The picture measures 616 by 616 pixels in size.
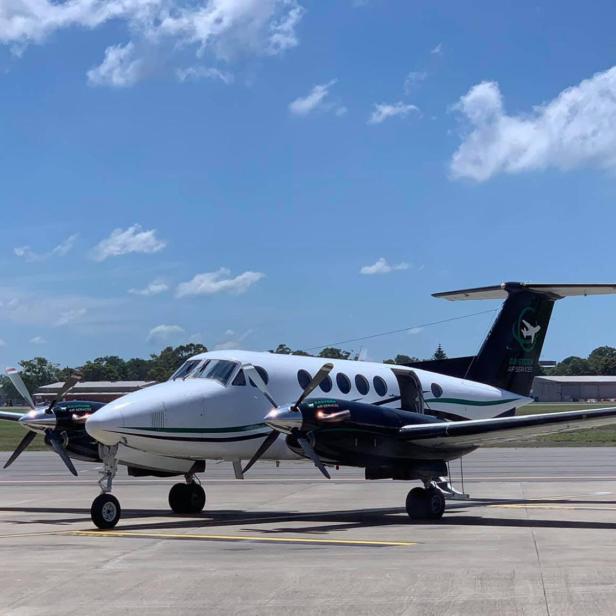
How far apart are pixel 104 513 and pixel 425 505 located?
597 cm

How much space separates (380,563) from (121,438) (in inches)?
254

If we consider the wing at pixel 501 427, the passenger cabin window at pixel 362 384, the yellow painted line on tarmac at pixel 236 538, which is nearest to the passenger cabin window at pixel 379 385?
the passenger cabin window at pixel 362 384

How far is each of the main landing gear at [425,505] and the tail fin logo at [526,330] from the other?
21.8ft

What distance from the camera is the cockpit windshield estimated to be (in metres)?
18.6

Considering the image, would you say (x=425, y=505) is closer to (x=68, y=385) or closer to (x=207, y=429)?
(x=207, y=429)

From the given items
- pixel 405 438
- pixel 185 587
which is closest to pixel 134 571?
pixel 185 587

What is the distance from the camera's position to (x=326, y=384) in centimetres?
1972

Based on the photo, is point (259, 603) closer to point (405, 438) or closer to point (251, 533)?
point (251, 533)

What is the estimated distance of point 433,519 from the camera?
60.6 feet

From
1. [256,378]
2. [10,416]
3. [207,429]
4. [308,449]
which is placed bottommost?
[308,449]

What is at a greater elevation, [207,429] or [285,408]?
[285,408]

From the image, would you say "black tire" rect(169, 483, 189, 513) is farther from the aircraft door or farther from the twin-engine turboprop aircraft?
the aircraft door

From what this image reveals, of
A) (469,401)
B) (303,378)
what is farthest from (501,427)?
(469,401)

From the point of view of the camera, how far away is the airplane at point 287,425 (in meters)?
17.3
